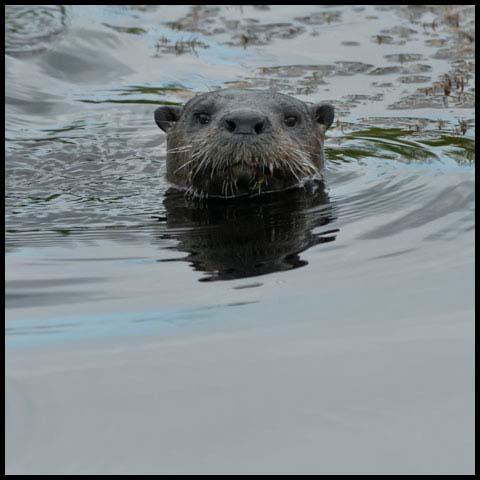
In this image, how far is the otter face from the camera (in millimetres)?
8023

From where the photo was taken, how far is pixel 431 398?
5.00 meters

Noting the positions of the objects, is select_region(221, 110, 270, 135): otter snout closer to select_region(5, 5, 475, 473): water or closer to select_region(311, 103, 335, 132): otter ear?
select_region(5, 5, 475, 473): water

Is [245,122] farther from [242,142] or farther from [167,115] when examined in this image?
[167,115]

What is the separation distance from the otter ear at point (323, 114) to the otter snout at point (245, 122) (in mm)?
1471

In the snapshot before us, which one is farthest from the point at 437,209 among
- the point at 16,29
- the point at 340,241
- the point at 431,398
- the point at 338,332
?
the point at 16,29

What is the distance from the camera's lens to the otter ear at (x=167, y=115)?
9555 mm

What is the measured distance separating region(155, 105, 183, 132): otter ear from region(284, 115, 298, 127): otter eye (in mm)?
1001

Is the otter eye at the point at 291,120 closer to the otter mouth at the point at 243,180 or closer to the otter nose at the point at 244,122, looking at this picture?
the otter mouth at the point at 243,180

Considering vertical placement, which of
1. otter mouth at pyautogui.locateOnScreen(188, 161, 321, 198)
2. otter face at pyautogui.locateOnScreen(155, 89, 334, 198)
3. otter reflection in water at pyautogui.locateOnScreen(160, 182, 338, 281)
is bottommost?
otter reflection in water at pyautogui.locateOnScreen(160, 182, 338, 281)

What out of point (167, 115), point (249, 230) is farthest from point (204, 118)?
point (249, 230)

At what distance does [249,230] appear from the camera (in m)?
7.79

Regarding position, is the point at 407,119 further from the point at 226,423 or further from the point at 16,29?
the point at 226,423

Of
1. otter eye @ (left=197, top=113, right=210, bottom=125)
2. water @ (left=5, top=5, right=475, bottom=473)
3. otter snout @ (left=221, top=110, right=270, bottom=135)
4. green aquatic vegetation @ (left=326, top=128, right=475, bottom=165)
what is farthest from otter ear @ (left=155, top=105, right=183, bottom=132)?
otter snout @ (left=221, top=110, right=270, bottom=135)

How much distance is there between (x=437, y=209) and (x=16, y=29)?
25.0 feet
